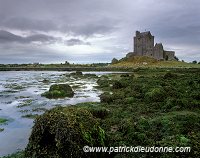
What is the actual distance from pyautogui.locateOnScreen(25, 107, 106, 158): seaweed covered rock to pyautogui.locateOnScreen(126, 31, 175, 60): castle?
429 ft

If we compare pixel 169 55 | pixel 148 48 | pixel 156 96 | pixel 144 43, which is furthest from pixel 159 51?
pixel 156 96

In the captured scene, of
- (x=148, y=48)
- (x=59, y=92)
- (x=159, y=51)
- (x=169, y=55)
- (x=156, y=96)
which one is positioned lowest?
(x=59, y=92)

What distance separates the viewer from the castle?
448 ft

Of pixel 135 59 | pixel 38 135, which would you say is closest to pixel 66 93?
pixel 38 135

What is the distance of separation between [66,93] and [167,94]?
12.9 metres

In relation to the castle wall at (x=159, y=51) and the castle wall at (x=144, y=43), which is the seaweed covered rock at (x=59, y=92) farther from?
the castle wall at (x=144, y=43)

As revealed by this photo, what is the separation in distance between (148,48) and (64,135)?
136321 mm

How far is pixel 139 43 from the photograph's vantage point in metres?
145

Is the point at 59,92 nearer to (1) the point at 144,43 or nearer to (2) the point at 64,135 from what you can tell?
(2) the point at 64,135

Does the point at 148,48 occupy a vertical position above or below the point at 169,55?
above

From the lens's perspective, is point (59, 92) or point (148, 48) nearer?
point (59, 92)

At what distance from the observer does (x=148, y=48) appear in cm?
14088

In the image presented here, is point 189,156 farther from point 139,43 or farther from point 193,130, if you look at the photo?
point 139,43

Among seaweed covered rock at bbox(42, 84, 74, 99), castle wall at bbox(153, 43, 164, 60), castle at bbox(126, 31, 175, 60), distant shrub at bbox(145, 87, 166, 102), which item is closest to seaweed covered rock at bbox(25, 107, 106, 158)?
distant shrub at bbox(145, 87, 166, 102)
